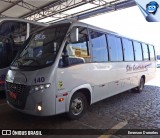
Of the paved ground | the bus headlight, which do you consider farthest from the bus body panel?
the paved ground

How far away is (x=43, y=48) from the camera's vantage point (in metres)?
4.66

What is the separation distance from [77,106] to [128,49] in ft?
12.8

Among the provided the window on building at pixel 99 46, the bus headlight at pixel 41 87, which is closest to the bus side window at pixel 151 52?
the window on building at pixel 99 46

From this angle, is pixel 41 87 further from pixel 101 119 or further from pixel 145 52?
pixel 145 52

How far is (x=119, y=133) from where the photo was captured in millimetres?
4191

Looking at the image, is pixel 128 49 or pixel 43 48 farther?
pixel 128 49

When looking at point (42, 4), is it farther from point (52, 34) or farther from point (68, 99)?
point (68, 99)

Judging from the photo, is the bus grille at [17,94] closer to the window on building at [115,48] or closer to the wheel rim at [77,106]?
the wheel rim at [77,106]

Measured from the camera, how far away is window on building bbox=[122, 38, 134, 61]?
24.2 ft

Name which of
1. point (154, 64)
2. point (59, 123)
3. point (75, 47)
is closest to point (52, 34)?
point (75, 47)

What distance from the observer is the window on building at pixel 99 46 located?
5.36 m

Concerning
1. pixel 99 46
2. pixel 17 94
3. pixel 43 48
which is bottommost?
pixel 17 94

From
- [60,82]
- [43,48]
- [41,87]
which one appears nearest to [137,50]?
[43,48]

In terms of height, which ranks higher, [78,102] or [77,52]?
[77,52]
